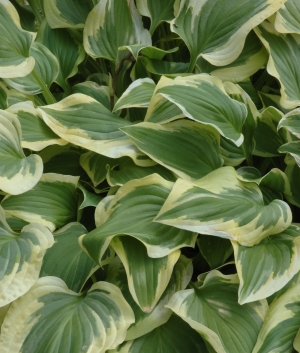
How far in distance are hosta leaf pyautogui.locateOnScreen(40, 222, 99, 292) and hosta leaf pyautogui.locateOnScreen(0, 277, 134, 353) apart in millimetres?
37

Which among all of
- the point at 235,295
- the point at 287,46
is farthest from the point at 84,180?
the point at 287,46

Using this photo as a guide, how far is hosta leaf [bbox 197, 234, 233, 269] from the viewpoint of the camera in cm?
83

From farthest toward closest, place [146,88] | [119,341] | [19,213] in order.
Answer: [146,88] < [19,213] < [119,341]

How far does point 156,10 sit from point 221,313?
0.73 meters

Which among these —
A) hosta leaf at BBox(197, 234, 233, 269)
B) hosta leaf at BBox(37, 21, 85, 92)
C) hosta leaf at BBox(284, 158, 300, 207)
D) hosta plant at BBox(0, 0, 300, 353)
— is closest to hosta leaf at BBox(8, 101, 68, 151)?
hosta plant at BBox(0, 0, 300, 353)

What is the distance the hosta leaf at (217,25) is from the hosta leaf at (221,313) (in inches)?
19.0

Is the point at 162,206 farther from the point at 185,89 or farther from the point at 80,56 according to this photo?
the point at 80,56

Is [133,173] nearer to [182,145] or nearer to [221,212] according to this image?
[182,145]

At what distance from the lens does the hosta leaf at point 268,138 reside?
95cm

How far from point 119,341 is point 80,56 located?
71 centimetres

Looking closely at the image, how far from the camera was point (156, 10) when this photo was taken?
1.11 m

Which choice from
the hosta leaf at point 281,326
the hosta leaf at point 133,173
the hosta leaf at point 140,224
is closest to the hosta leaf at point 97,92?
the hosta leaf at point 133,173

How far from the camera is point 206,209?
0.75 m

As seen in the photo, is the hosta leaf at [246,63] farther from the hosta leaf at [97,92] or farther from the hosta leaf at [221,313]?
the hosta leaf at [221,313]
